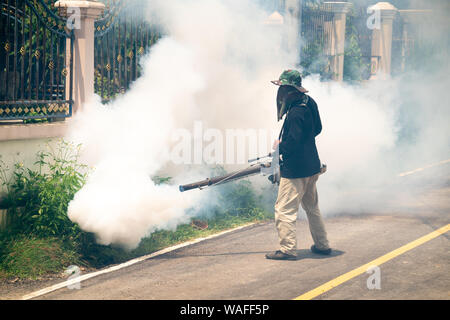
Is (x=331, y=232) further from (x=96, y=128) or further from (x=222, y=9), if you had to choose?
(x=222, y=9)

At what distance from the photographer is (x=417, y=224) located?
821cm

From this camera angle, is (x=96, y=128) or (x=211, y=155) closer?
(x=96, y=128)

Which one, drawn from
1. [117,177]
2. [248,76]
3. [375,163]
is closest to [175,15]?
[248,76]

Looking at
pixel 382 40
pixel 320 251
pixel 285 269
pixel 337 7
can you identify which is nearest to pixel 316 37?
pixel 337 7

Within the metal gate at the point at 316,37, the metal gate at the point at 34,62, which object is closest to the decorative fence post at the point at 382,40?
the metal gate at the point at 316,37

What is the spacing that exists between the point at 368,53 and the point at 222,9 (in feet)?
30.3

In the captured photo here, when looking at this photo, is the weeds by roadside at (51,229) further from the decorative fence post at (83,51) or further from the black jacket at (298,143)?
the black jacket at (298,143)

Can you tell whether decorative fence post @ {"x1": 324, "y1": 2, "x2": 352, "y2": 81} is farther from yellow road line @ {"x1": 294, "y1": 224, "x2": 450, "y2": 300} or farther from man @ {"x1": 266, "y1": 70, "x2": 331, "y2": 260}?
man @ {"x1": 266, "y1": 70, "x2": 331, "y2": 260}

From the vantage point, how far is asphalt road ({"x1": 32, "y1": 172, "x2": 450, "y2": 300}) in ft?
18.9

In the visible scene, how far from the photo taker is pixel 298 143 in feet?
22.2

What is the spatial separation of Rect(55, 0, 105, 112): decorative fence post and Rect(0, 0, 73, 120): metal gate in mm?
90

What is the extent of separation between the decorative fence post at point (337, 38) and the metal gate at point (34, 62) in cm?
932

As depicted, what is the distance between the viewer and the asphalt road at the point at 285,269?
5.75m

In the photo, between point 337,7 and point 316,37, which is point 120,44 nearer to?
point 316,37
